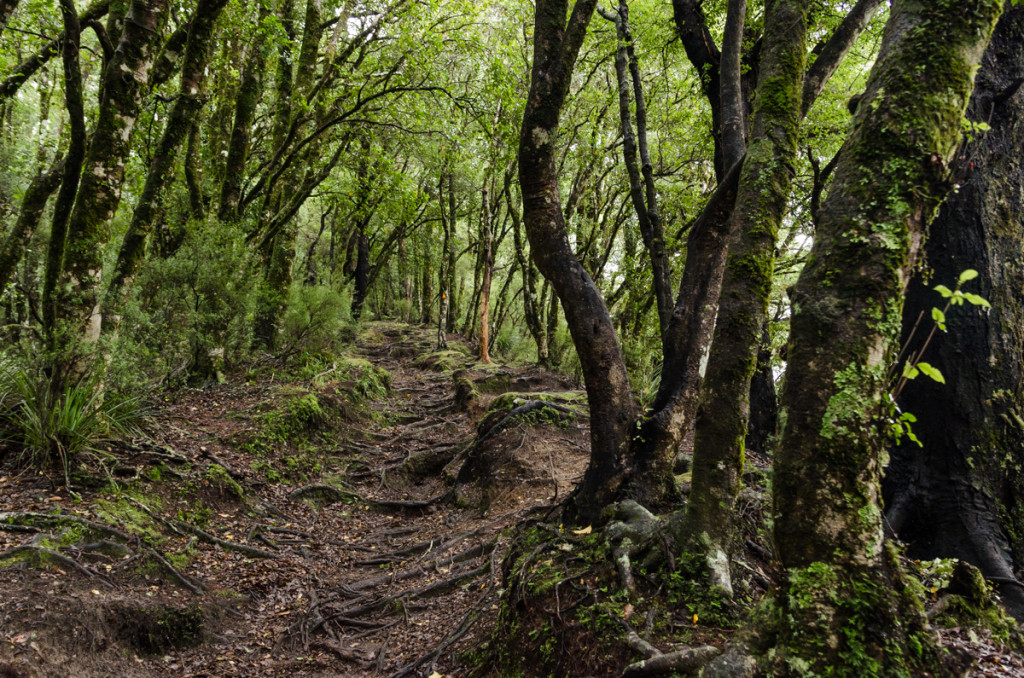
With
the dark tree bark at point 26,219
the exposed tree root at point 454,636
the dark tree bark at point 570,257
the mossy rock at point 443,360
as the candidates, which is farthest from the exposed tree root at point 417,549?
the mossy rock at point 443,360

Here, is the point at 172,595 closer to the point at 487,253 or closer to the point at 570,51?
the point at 570,51

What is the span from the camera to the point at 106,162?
5.44 meters

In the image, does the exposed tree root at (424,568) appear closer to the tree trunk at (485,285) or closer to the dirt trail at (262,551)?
the dirt trail at (262,551)

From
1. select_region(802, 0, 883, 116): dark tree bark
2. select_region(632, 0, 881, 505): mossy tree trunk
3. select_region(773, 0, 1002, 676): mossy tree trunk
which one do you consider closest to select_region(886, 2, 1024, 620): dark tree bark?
select_region(802, 0, 883, 116): dark tree bark

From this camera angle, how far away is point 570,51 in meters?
4.03

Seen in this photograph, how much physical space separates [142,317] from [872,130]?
7055mm

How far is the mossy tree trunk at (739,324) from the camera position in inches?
115

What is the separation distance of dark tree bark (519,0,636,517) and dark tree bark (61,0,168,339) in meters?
4.29

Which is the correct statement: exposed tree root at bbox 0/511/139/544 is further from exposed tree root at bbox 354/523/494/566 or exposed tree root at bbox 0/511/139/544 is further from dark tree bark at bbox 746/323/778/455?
dark tree bark at bbox 746/323/778/455

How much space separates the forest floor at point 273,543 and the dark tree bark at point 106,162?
156 cm

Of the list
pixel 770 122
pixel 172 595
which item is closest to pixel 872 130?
pixel 770 122

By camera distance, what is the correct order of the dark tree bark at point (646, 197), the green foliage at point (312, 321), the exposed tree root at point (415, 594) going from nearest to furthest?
1. the exposed tree root at point (415, 594)
2. the dark tree bark at point (646, 197)
3. the green foliage at point (312, 321)

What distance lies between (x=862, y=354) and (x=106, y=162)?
678 cm

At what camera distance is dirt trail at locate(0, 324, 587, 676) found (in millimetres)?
3518
